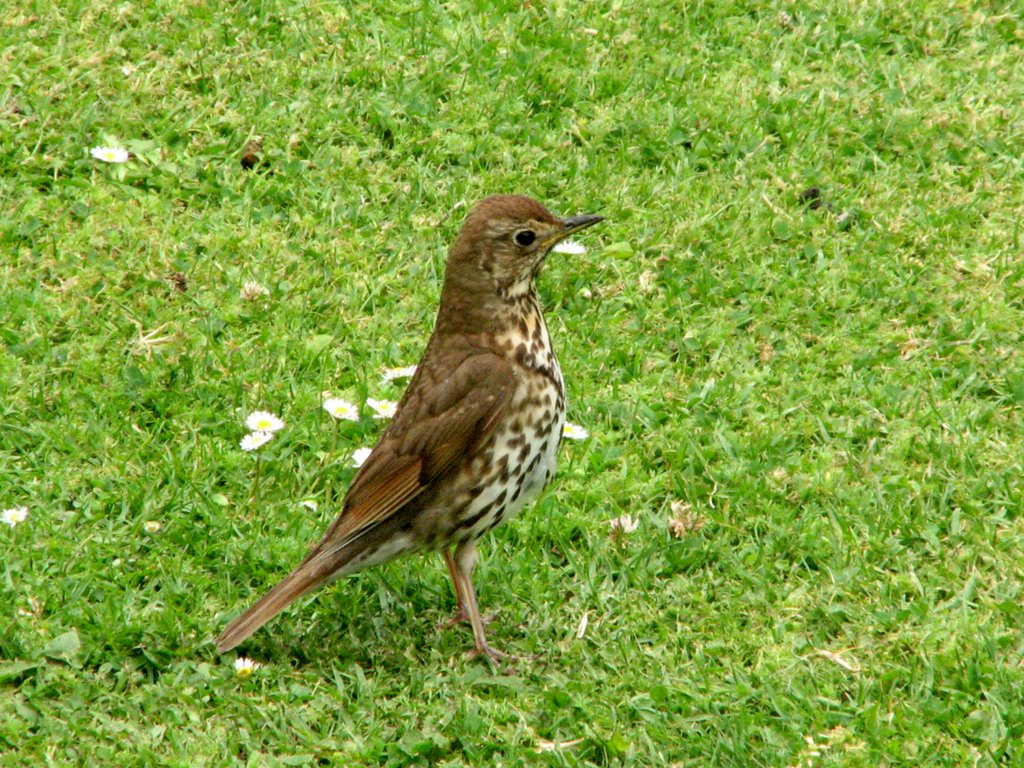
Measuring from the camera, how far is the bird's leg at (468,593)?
5855mm

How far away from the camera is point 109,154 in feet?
26.4

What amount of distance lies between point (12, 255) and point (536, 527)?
2822 mm

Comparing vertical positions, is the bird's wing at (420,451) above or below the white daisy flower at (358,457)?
above

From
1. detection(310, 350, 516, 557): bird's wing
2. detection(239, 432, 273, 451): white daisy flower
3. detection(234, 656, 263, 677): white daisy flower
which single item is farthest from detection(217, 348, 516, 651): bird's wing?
detection(239, 432, 273, 451): white daisy flower

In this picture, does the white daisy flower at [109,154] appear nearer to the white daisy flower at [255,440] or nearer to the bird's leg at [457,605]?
the white daisy flower at [255,440]

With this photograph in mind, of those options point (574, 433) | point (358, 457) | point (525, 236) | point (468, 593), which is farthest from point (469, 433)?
point (574, 433)

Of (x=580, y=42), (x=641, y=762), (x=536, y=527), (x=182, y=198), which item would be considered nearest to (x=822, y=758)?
(x=641, y=762)

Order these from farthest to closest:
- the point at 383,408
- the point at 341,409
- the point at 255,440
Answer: the point at 383,408
the point at 341,409
the point at 255,440

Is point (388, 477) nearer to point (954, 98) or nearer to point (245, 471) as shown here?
point (245, 471)

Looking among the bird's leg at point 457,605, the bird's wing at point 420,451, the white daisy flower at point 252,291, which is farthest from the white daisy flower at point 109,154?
the bird's leg at point 457,605

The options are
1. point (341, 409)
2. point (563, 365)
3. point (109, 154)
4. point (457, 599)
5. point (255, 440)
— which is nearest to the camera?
point (457, 599)

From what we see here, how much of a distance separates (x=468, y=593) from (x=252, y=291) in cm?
220

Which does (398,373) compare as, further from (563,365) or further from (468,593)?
(468,593)

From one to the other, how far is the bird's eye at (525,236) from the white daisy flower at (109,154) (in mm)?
2922
